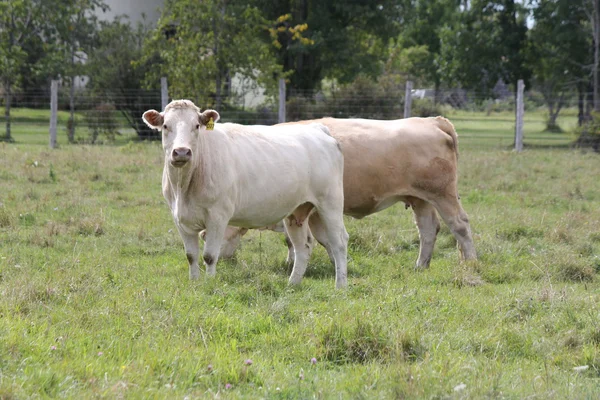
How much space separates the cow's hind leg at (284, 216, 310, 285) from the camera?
798 cm

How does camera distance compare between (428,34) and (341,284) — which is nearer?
(341,284)

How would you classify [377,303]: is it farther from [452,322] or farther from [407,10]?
[407,10]

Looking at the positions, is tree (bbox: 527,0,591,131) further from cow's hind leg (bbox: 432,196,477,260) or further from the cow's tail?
cow's hind leg (bbox: 432,196,477,260)

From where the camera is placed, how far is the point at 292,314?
19.8ft

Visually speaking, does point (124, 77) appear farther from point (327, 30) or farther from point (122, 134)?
point (327, 30)

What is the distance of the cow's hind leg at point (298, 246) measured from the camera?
26.2ft

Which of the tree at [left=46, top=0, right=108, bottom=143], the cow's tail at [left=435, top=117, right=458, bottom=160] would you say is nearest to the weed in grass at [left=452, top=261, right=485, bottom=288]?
the cow's tail at [left=435, top=117, right=458, bottom=160]

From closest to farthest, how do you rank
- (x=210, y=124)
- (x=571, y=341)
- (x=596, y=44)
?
(x=571, y=341)
(x=210, y=124)
(x=596, y=44)

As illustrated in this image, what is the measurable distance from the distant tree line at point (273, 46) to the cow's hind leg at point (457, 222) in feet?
48.1

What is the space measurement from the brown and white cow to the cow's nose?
2048 millimetres

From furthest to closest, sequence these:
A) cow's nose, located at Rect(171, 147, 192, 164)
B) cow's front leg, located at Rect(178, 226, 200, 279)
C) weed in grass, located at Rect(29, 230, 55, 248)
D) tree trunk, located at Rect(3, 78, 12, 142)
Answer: tree trunk, located at Rect(3, 78, 12, 142), weed in grass, located at Rect(29, 230, 55, 248), cow's front leg, located at Rect(178, 226, 200, 279), cow's nose, located at Rect(171, 147, 192, 164)

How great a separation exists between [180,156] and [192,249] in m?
0.96

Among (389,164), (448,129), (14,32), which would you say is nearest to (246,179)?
(389,164)

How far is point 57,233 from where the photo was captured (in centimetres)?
940
